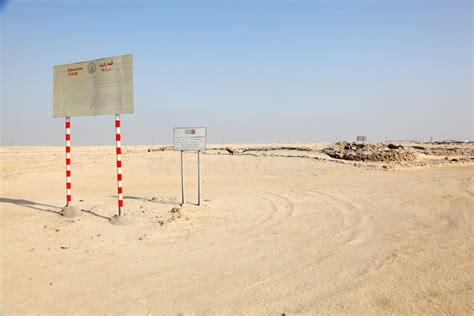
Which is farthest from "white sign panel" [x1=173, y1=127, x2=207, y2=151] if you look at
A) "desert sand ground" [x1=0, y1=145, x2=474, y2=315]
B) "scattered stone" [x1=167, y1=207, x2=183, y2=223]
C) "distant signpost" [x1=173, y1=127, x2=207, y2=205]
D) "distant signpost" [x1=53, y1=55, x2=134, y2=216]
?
"distant signpost" [x1=53, y1=55, x2=134, y2=216]

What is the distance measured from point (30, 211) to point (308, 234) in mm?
6841

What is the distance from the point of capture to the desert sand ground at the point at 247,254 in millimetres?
4719

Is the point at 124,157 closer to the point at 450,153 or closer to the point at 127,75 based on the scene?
the point at 127,75

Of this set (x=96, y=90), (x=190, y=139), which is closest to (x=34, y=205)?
(x=96, y=90)

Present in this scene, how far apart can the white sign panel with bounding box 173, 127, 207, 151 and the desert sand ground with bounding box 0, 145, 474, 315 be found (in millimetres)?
1623

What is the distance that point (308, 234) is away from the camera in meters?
7.80

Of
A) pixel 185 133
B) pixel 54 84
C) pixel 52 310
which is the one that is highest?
pixel 54 84

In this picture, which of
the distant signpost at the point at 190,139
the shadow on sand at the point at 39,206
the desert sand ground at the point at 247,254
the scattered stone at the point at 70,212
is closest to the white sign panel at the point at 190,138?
the distant signpost at the point at 190,139

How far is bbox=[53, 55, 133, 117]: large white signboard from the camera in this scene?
8617mm

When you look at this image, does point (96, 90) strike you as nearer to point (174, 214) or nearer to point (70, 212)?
point (70, 212)

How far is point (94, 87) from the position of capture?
29.8 feet

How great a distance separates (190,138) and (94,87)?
2892 millimetres

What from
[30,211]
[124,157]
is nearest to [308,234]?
[30,211]

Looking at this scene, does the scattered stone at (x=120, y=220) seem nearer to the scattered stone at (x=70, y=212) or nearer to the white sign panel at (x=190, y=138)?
the scattered stone at (x=70, y=212)
